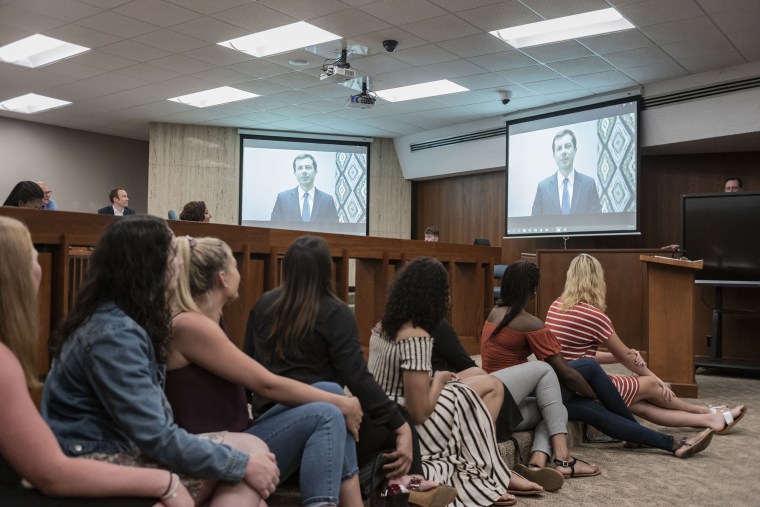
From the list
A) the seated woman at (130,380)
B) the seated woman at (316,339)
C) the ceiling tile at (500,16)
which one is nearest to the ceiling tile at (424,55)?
the ceiling tile at (500,16)

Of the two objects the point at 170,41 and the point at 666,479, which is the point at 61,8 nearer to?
the point at 170,41

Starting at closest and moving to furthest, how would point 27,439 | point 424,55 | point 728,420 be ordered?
1. point 27,439
2. point 728,420
3. point 424,55

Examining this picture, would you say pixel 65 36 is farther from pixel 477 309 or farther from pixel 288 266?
pixel 288 266

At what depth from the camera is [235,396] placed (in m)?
1.87

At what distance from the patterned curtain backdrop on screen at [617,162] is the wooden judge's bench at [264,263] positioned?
100 inches

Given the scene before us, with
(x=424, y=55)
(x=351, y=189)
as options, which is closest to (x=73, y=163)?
(x=351, y=189)

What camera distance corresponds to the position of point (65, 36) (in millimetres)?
6387

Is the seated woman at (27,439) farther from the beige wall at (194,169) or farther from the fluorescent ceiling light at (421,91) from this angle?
the beige wall at (194,169)

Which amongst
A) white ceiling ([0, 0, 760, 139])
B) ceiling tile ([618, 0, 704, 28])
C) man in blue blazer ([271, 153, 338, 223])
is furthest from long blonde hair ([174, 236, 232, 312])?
man in blue blazer ([271, 153, 338, 223])

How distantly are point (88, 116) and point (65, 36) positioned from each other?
11.3 feet

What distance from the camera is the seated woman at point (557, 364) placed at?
10.0 ft

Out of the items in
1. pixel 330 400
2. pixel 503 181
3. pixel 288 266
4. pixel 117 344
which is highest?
pixel 503 181

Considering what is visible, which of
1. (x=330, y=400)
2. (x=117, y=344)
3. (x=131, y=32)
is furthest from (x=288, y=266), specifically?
(x=131, y=32)

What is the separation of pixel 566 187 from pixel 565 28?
247 centimetres
